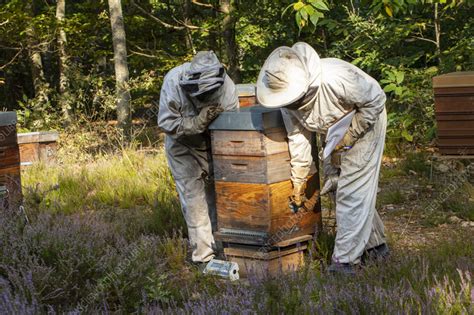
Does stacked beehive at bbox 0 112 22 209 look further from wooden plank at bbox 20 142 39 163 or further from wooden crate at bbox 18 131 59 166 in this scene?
wooden plank at bbox 20 142 39 163

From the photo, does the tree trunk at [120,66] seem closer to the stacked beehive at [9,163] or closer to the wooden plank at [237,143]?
the stacked beehive at [9,163]

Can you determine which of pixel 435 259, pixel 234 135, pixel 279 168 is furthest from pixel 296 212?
pixel 435 259

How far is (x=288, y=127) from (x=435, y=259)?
1180mm

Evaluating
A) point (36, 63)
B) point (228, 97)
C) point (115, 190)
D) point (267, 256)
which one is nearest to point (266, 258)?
point (267, 256)

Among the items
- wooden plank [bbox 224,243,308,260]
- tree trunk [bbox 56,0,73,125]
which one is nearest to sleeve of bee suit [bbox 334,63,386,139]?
wooden plank [bbox 224,243,308,260]

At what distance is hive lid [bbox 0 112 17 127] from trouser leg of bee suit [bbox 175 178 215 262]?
70.5 inches

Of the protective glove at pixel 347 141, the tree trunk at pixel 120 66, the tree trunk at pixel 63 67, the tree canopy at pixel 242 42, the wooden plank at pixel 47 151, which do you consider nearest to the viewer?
the protective glove at pixel 347 141

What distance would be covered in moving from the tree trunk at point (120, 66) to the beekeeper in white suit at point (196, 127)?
231 inches

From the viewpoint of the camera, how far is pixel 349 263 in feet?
13.5

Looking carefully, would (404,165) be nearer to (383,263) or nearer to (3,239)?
(383,263)

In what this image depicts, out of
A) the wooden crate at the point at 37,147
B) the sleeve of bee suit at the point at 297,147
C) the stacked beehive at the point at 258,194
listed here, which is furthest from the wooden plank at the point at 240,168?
the wooden crate at the point at 37,147

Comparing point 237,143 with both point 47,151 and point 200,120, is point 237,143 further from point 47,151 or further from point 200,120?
point 47,151

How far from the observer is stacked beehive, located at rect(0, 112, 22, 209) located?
Answer: 562cm

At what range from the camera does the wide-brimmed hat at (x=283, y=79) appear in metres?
3.81
